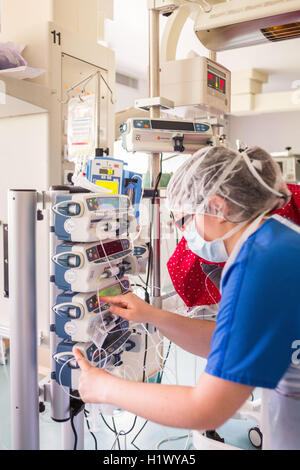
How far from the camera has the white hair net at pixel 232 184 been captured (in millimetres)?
Answer: 1070

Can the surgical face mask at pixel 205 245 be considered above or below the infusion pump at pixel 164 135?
below

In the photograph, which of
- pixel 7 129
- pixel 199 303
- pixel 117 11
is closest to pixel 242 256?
pixel 199 303

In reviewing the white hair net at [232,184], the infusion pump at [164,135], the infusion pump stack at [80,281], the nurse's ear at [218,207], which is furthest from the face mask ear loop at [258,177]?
the infusion pump at [164,135]

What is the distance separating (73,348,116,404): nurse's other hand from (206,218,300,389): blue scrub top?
27 centimetres

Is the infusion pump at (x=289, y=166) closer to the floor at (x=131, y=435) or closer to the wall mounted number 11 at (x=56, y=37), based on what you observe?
the wall mounted number 11 at (x=56, y=37)

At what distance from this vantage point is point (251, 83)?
678 cm

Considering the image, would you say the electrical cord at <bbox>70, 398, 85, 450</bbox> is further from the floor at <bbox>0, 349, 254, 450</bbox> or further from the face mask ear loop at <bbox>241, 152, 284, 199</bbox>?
the face mask ear loop at <bbox>241, 152, 284, 199</bbox>

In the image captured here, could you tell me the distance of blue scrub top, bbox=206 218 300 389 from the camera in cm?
87

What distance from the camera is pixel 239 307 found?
35.1 inches

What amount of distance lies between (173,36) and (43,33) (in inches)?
37.8

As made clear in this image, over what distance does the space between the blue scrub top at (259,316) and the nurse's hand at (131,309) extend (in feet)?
1.50

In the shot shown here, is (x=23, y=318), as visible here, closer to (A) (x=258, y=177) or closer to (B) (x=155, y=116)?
(A) (x=258, y=177)

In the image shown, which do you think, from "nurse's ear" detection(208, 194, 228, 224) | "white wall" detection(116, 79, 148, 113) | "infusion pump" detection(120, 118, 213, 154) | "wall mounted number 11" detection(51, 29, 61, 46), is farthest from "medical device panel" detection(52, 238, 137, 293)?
"white wall" detection(116, 79, 148, 113)

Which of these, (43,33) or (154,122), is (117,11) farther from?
(154,122)
